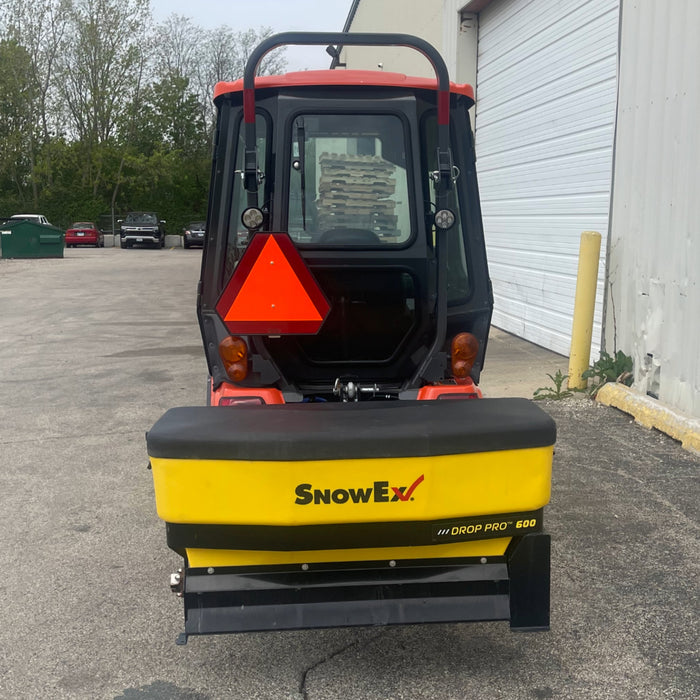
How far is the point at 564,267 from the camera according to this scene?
973cm

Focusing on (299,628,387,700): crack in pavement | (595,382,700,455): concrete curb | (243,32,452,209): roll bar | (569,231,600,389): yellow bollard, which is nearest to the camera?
(299,628,387,700): crack in pavement

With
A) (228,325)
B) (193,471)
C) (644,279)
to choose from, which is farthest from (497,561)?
(644,279)

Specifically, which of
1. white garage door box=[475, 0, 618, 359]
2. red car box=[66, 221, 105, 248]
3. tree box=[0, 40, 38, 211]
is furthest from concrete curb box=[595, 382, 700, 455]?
tree box=[0, 40, 38, 211]

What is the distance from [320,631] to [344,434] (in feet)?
3.68

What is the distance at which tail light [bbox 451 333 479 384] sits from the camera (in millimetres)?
3881

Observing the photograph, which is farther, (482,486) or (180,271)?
(180,271)

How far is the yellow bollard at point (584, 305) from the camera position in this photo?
7.46m

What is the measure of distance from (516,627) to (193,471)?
4.15 ft

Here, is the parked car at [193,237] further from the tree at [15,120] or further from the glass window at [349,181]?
the glass window at [349,181]

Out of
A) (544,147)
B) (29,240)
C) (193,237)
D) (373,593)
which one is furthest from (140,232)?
(373,593)

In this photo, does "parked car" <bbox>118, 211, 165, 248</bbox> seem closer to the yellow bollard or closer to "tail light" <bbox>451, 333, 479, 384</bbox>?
the yellow bollard

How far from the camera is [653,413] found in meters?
6.51

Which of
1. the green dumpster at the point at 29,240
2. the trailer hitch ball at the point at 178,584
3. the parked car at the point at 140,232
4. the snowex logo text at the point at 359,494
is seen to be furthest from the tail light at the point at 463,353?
the parked car at the point at 140,232

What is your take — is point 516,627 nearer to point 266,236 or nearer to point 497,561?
point 497,561
